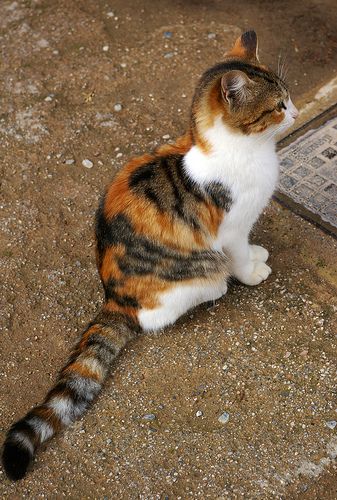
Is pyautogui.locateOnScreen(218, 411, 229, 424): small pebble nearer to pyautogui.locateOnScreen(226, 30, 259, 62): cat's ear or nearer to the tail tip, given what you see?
the tail tip

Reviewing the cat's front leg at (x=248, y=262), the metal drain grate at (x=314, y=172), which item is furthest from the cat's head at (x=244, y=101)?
the metal drain grate at (x=314, y=172)

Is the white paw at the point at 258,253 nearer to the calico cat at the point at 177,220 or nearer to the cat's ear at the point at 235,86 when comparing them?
the calico cat at the point at 177,220

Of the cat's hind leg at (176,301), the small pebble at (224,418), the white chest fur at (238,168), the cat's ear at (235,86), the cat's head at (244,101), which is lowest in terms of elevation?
the small pebble at (224,418)

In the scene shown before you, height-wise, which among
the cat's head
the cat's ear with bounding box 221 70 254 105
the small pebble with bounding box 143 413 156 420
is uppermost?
the cat's ear with bounding box 221 70 254 105

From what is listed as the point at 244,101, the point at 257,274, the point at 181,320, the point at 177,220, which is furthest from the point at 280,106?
the point at 181,320

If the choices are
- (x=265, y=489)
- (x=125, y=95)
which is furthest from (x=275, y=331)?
(x=125, y=95)

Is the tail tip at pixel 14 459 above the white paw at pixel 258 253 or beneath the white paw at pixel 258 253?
above

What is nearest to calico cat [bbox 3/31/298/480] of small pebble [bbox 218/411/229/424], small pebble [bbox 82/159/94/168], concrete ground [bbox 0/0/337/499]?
concrete ground [bbox 0/0/337/499]

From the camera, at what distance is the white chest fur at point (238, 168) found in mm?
2865

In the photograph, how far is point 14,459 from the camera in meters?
2.74

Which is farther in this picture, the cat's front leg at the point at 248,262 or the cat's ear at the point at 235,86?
the cat's front leg at the point at 248,262

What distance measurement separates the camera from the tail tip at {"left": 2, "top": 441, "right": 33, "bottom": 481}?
8.99 ft

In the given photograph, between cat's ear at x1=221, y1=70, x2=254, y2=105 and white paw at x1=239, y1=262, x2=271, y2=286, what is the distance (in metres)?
1.07

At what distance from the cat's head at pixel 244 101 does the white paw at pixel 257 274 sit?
824mm
